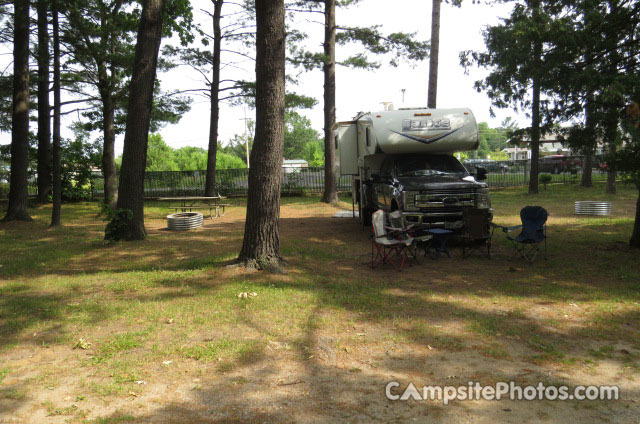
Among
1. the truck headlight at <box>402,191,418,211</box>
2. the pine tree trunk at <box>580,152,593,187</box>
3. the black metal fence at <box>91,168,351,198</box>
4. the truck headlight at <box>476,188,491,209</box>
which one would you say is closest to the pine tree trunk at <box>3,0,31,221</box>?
the black metal fence at <box>91,168,351,198</box>

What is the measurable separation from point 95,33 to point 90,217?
20.3 ft

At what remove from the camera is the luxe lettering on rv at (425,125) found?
→ 1082 centimetres

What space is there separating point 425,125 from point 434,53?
7.75 m

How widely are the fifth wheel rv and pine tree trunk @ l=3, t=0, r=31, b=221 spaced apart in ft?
36.6

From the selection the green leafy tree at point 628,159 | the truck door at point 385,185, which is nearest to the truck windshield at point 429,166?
the truck door at point 385,185

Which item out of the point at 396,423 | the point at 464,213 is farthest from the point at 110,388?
the point at 464,213

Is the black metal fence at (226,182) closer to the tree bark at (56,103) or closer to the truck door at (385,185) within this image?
the tree bark at (56,103)

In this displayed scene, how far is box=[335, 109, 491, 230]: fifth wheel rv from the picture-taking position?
9.70 metres

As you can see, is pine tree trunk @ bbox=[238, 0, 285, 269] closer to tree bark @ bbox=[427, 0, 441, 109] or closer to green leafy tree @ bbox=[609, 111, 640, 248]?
green leafy tree @ bbox=[609, 111, 640, 248]

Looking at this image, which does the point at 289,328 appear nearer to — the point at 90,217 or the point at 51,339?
the point at 51,339

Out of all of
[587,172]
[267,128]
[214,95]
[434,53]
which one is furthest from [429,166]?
[587,172]

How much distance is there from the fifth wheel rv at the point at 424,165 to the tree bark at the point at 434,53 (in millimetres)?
5940

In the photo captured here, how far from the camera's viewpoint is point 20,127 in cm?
1608

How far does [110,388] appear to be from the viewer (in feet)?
12.5
